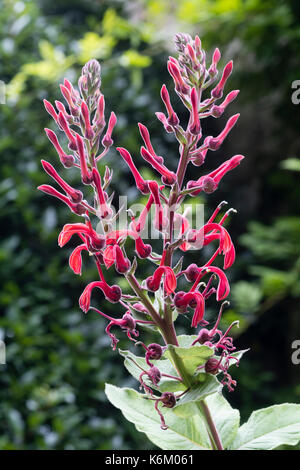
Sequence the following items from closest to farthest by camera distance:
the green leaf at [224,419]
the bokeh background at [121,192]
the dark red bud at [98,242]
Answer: the dark red bud at [98,242] → the green leaf at [224,419] → the bokeh background at [121,192]

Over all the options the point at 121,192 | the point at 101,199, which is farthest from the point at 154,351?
the point at 121,192

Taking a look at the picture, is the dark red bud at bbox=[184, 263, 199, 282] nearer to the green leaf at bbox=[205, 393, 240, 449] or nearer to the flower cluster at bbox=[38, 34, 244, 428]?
the flower cluster at bbox=[38, 34, 244, 428]

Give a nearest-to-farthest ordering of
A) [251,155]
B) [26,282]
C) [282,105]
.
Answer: [26,282]
[282,105]
[251,155]

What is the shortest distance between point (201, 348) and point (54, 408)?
1021 mm

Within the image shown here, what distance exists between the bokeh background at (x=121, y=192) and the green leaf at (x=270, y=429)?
0.81 m

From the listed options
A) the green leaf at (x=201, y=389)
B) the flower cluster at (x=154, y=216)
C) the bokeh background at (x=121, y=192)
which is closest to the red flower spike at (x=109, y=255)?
the flower cluster at (x=154, y=216)

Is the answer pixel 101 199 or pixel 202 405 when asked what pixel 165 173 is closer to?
pixel 101 199

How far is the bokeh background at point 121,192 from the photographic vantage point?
1.30m

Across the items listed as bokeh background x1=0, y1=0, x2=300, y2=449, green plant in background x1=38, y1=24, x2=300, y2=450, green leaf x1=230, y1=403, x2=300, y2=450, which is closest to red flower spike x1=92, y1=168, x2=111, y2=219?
green plant in background x1=38, y1=24, x2=300, y2=450

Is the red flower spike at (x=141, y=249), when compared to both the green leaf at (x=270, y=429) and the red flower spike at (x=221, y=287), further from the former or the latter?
the green leaf at (x=270, y=429)

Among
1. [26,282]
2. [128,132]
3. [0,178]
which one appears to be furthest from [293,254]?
[0,178]

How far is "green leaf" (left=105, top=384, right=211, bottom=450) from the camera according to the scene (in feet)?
1.38
